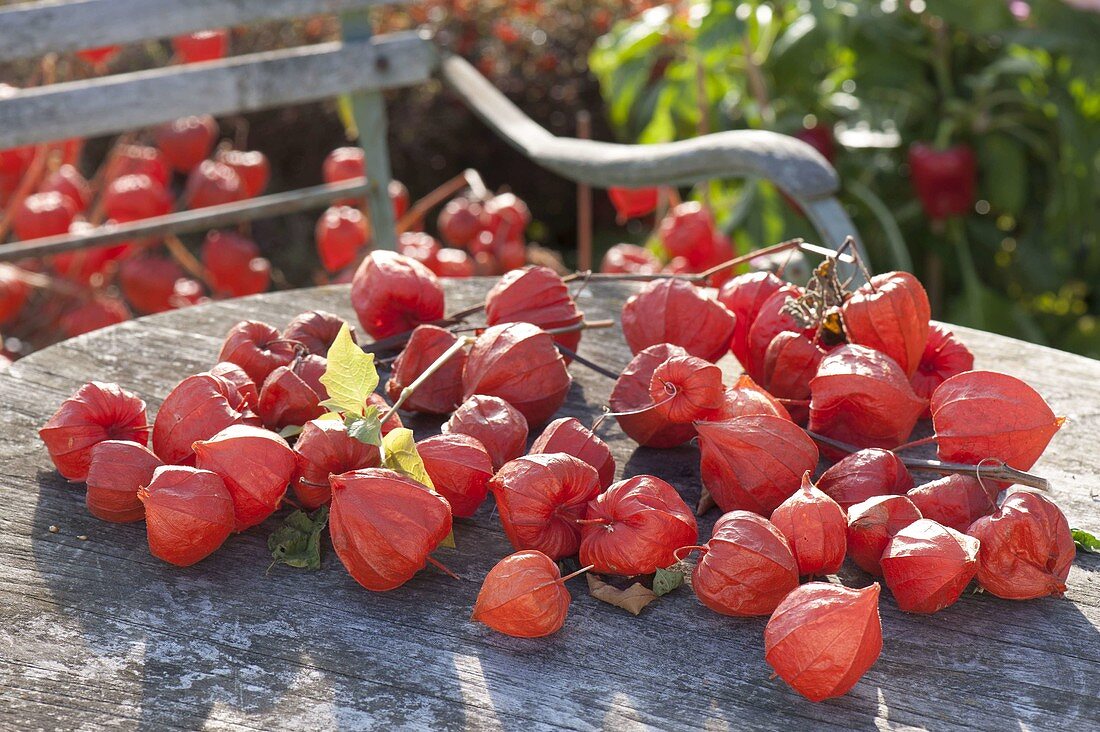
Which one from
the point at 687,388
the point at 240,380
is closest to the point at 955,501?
the point at 687,388

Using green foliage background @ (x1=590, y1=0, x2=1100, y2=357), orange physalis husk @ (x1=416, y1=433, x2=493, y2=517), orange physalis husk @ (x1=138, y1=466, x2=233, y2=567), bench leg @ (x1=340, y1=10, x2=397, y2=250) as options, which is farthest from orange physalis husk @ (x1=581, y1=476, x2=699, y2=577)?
green foliage background @ (x1=590, y1=0, x2=1100, y2=357)

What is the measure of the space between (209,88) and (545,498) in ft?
5.47

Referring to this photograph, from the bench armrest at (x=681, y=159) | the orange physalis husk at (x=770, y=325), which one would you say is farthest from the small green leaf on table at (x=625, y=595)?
the bench armrest at (x=681, y=159)

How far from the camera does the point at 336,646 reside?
3.00 ft

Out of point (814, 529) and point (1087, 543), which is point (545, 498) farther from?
point (1087, 543)

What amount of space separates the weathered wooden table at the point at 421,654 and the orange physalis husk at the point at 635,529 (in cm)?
4

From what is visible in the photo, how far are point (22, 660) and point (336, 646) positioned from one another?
253 mm

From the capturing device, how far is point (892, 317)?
1134 millimetres

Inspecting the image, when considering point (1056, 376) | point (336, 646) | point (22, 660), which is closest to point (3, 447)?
point (22, 660)

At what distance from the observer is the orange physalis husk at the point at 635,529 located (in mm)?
953

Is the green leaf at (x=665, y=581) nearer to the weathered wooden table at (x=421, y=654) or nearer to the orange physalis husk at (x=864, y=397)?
the weathered wooden table at (x=421, y=654)

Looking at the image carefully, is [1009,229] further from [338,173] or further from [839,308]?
[839,308]

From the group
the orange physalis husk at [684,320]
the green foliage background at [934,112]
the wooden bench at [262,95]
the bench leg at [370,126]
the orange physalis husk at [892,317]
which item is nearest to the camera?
the orange physalis husk at [892,317]

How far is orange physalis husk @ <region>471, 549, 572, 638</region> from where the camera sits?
2.92 feet
